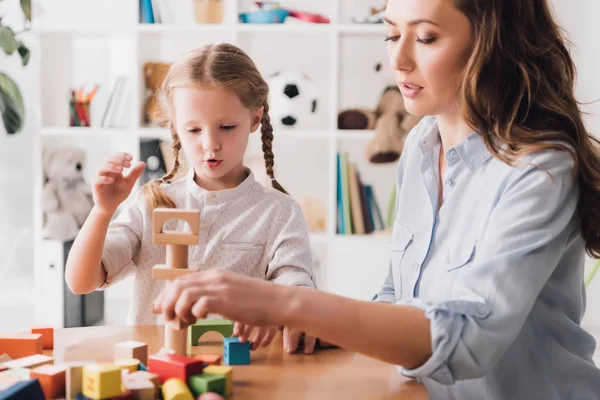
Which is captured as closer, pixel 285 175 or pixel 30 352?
pixel 30 352

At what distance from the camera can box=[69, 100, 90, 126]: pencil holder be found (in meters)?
3.47

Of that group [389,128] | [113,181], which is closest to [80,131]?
[389,128]

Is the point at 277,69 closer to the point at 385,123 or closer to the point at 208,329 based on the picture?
the point at 385,123

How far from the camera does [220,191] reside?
151 cm

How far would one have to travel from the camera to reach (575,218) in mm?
1044

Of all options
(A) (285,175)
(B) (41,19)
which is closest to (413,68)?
(A) (285,175)

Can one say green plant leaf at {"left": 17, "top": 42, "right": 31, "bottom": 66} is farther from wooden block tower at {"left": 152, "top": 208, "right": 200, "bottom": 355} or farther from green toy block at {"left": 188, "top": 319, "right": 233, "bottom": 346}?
wooden block tower at {"left": 152, "top": 208, "right": 200, "bottom": 355}

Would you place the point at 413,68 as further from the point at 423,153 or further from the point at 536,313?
the point at 536,313

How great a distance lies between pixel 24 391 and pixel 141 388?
0.41 feet

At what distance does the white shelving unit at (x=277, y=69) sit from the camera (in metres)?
3.34

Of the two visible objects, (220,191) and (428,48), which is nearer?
(428,48)

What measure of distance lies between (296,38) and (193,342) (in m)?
2.75

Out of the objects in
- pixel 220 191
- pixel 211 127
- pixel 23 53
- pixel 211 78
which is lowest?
pixel 220 191

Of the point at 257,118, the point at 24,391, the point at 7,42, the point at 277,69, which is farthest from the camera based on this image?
the point at 277,69
